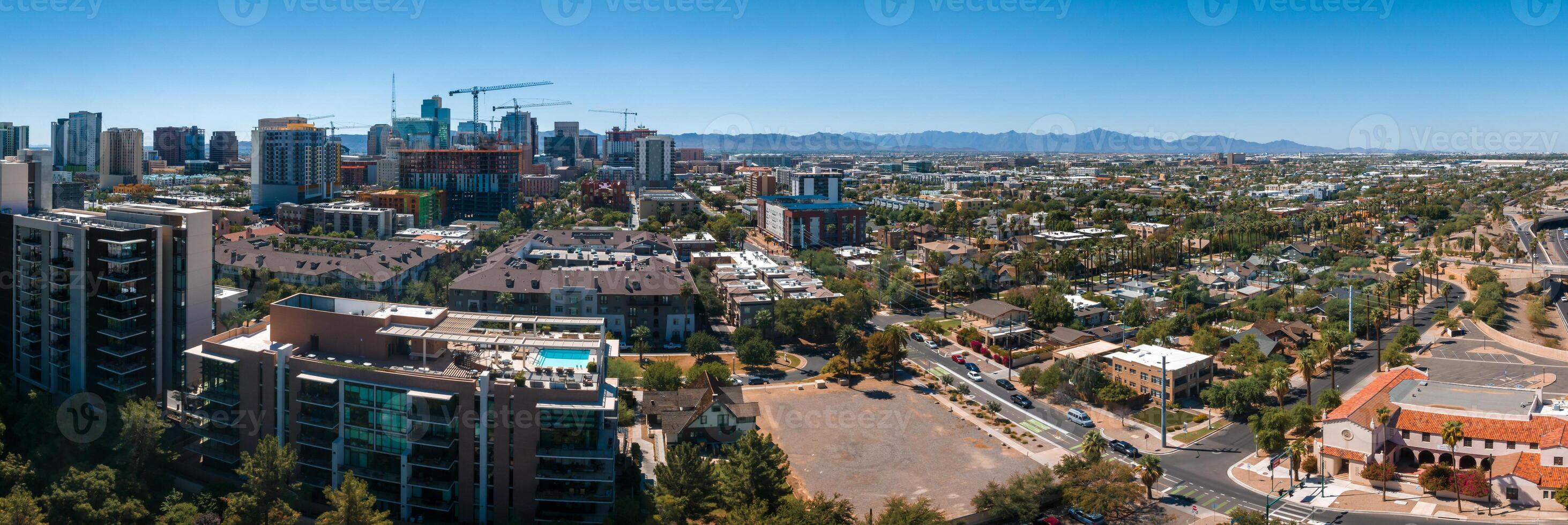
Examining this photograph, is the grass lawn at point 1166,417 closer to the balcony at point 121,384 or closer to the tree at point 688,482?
→ the tree at point 688,482

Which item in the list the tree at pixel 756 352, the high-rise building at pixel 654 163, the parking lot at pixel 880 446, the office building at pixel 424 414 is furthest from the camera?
the high-rise building at pixel 654 163

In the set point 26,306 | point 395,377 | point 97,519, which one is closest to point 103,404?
point 26,306

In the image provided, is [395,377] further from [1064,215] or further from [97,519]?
[1064,215]

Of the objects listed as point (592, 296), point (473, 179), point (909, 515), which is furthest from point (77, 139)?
point (909, 515)

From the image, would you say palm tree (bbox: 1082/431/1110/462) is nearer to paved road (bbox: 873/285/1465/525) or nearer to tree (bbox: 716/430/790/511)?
paved road (bbox: 873/285/1465/525)

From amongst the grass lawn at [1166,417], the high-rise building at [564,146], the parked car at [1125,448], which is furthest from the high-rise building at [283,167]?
the high-rise building at [564,146]
